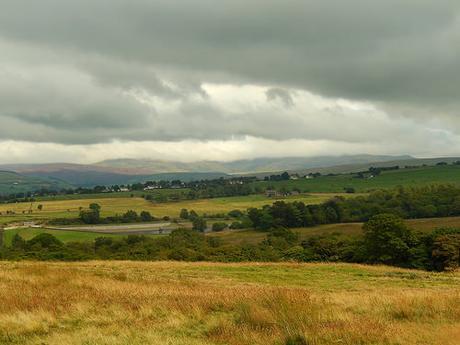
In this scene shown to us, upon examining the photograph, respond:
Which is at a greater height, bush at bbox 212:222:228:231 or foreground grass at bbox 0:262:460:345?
foreground grass at bbox 0:262:460:345

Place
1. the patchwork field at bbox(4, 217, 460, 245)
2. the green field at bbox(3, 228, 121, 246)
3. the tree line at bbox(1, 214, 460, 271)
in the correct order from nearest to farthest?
the tree line at bbox(1, 214, 460, 271) → the patchwork field at bbox(4, 217, 460, 245) → the green field at bbox(3, 228, 121, 246)

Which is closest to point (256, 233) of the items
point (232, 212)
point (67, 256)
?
point (232, 212)

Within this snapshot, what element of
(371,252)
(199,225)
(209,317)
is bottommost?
(199,225)

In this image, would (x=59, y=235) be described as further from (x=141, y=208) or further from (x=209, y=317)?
(x=209, y=317)

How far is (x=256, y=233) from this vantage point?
5074 inches

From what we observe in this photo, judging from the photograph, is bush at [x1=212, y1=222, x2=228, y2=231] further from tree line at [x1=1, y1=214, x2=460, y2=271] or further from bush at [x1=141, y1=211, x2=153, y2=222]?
tree line at [x1=1, y1=214, x2=460, y2=271]

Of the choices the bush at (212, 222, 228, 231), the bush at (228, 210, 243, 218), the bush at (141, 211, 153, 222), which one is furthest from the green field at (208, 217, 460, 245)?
the bush at (141, 211, 153, 222)

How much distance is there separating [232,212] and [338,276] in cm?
13694

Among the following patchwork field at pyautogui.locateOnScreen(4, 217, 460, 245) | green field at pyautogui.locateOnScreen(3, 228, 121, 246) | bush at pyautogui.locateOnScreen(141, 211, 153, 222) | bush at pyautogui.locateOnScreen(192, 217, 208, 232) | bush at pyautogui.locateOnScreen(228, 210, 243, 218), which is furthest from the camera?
bush at pyautogui.locateOnScreen(141, 211, 153, 222)

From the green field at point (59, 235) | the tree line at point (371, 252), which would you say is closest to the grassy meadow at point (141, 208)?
the green field at point (59, 235)

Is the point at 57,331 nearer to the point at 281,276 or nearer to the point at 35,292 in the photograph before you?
the point at 35,292

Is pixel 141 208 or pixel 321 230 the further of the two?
pixel 141 208

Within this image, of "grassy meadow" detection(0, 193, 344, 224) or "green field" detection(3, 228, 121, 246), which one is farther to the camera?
"grassy meadow" detection(0, 193, 344, 224)

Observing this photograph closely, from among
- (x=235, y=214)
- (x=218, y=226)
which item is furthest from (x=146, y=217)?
(x=218, y=226)
